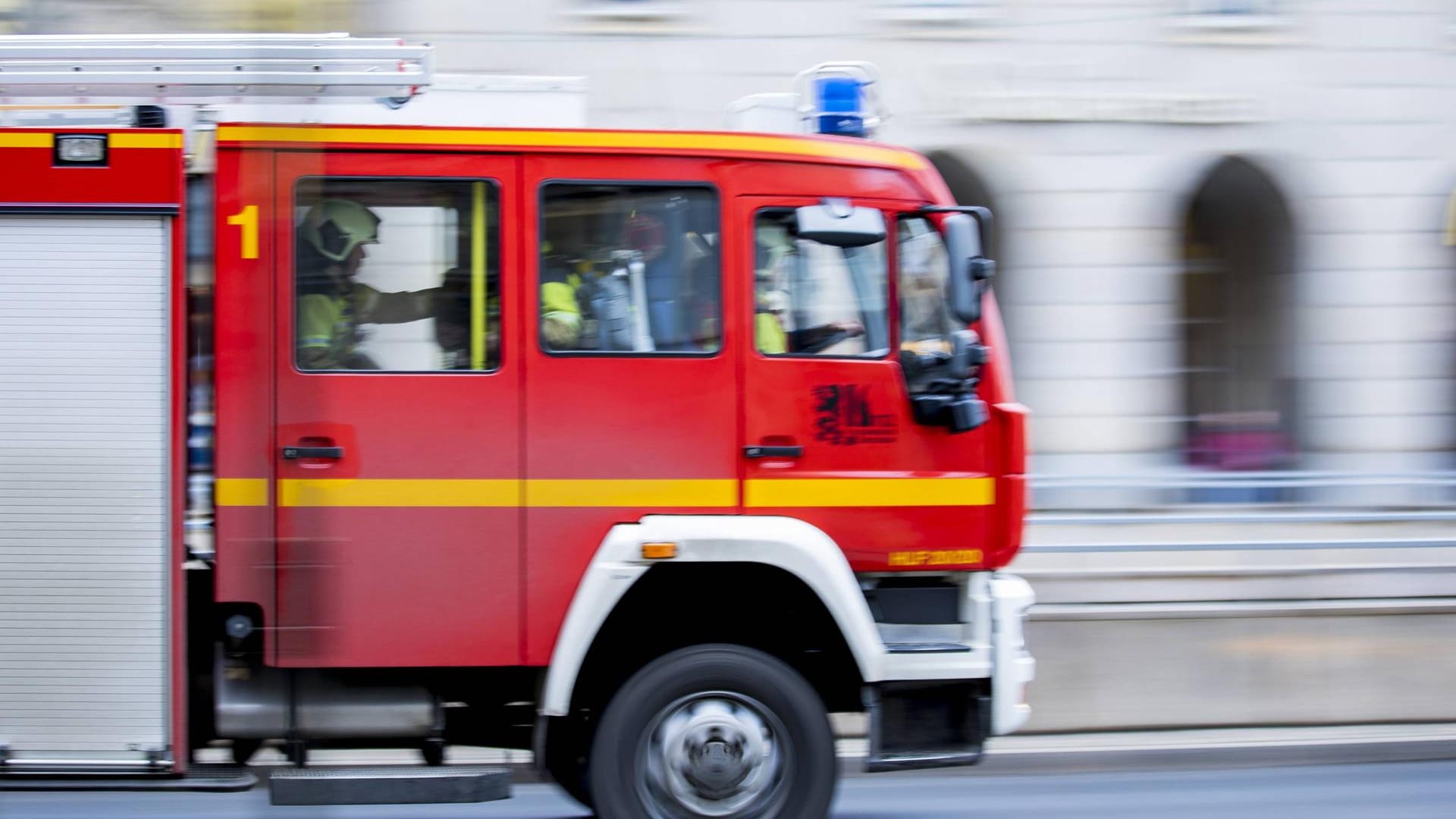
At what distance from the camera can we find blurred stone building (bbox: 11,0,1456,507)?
12.1 metres

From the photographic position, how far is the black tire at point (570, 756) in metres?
5.20

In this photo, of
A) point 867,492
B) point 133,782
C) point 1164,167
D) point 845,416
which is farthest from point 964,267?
point 1164,167

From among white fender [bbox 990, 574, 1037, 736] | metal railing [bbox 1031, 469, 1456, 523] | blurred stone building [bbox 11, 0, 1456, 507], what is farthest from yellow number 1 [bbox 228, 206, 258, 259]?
blurred stone building [bbox 11, 0, 1456, 507]

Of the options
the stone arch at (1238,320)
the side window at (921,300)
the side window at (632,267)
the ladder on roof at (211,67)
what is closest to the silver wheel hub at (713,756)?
the side window at (632,267)

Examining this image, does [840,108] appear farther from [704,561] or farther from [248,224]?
[248,224]

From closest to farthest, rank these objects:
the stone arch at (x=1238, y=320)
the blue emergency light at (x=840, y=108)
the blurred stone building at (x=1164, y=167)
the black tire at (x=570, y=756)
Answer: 1. the black tire at (x=570, y=756)
2. the blue emergency light at (x=840, y=108)
3. the blurred stone building at (x=1164, y=167)
4. the stone arch at (x=1238, y=320)

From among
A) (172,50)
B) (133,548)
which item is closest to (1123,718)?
(133,548)

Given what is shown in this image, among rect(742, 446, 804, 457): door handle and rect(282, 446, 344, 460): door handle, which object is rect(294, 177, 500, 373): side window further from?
rect(742, 446, 804, 457): door handle

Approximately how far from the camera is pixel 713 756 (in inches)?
195

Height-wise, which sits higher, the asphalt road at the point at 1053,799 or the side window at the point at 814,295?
the side window at the point at 814,295

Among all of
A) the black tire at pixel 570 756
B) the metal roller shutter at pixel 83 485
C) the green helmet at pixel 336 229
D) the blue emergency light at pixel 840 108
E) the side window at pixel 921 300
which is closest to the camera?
the metal roller shutter at pixel 83 485

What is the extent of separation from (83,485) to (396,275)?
1.13 m

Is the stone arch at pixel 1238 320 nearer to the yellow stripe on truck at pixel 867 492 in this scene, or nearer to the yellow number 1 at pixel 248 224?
the yellow stripe on truck at pixel 867 492

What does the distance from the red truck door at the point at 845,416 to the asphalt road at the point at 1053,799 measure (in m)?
1.70
